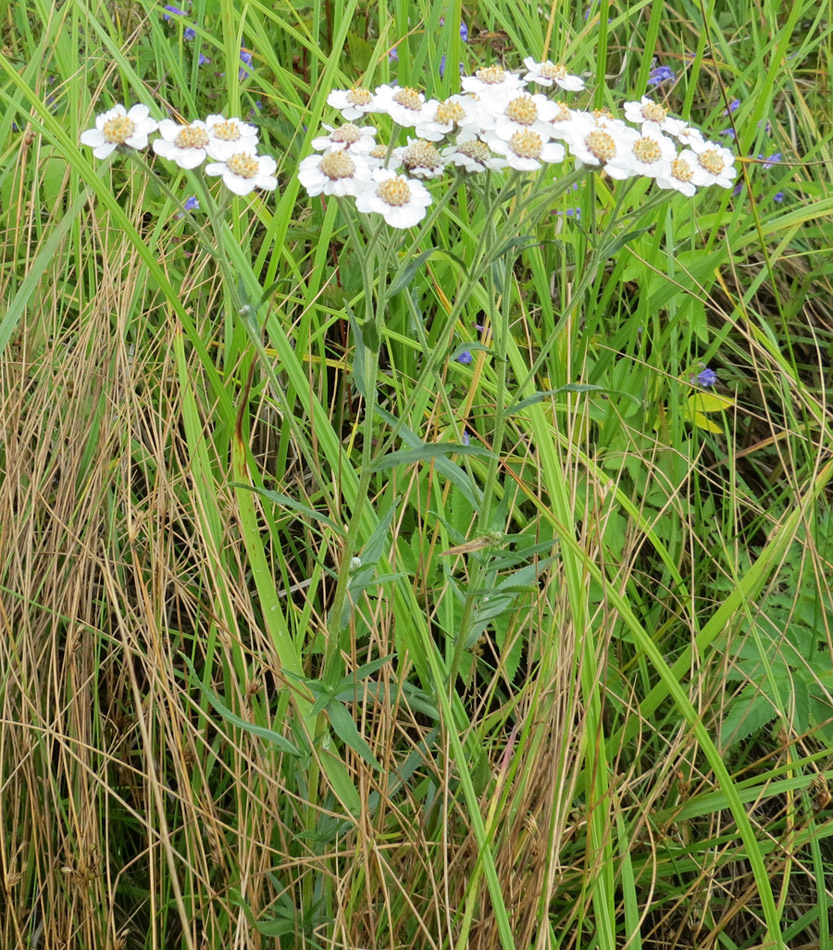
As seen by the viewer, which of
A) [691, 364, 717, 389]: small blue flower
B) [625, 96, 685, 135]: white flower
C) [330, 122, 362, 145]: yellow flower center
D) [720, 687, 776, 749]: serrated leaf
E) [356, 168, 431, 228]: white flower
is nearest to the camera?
[356, 168, 431, 228]: white flower

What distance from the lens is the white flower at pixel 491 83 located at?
1.20 metres

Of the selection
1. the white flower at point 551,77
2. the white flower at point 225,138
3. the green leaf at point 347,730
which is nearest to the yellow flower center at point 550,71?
the white flower at point 551,77

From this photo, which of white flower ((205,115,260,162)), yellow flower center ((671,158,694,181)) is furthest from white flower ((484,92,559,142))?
white flower ((205,115,260,162))

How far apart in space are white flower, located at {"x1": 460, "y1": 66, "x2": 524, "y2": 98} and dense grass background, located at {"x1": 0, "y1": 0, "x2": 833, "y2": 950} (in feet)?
0.59

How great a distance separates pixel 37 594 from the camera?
1610mm

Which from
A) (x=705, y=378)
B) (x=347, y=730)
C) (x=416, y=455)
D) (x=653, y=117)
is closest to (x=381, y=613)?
(x=347, y=730)

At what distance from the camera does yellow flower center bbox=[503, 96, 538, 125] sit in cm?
115

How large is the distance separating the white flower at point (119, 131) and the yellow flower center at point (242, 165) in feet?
0.36

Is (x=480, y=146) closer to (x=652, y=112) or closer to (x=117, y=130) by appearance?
(x=652, y=112)

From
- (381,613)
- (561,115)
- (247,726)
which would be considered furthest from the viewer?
(381,613)

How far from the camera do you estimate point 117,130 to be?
1.14m

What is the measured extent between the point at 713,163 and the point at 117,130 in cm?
82

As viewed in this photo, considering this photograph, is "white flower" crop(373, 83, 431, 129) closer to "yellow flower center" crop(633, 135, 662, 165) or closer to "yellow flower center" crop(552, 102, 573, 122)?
"yellow flower center" crop(552, 102, 573, 122)

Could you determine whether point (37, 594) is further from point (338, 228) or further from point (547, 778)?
point (338, 228)
